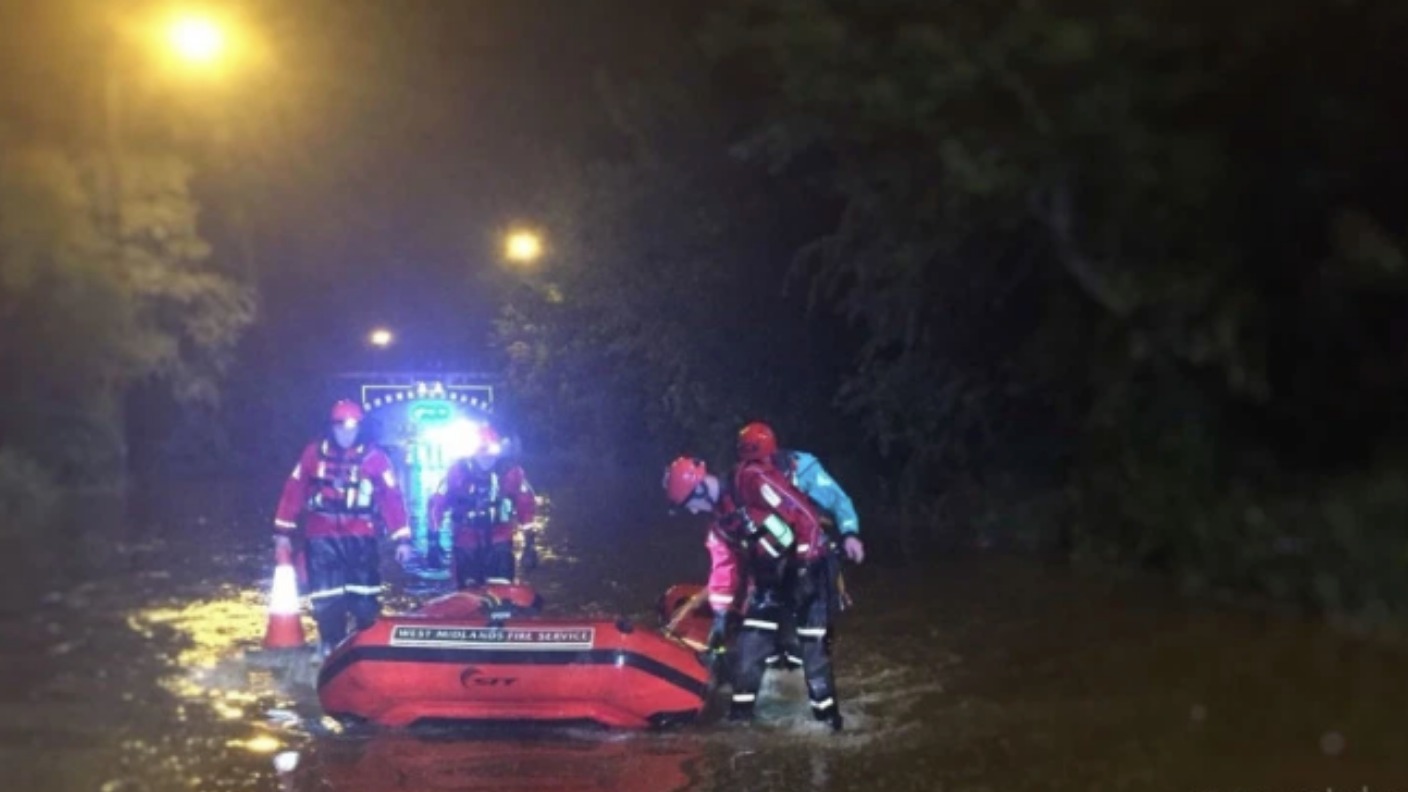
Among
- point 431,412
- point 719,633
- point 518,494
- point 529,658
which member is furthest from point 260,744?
point 431,412

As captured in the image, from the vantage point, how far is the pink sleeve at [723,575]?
9867mm

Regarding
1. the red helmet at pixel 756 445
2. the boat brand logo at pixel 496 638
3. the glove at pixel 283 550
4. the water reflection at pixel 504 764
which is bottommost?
the water reflection at pixel 504 764

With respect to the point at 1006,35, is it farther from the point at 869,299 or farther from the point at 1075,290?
the point at 869,299

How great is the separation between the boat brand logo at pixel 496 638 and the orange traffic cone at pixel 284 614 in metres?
2.26

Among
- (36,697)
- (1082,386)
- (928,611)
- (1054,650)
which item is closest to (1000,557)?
(1082,386)

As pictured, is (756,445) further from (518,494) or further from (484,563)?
(484,563)

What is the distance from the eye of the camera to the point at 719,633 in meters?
10.1

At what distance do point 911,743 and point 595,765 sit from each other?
167cm

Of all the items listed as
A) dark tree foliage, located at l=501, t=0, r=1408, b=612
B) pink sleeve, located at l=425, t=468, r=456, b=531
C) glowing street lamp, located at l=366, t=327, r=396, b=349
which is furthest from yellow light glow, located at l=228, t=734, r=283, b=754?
glowing street lamp, located at l=366, t=327, r=396, b=349

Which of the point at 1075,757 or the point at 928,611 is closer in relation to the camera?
the point at 1075,757

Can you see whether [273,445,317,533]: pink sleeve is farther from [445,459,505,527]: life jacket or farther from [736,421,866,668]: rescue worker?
[736,421,866,668]: rescue worker

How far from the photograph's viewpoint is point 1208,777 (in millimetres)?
8109

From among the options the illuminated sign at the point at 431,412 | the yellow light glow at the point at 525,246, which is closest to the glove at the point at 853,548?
the illuminated sign at the point at 431,412

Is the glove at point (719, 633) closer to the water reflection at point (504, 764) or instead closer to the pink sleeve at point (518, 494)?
the water reflection at point (504, 764)
